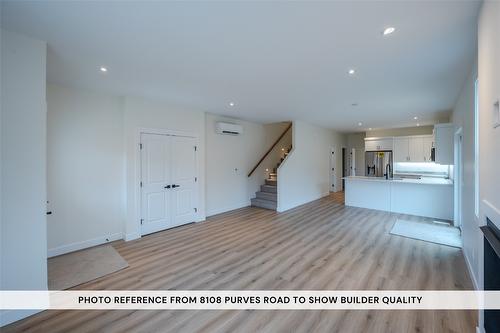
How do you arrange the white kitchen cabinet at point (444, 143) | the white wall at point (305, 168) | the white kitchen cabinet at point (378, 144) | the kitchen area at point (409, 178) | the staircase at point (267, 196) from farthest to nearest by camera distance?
the white kitchen cabinet at point (378, 144) → the staircase at point (267, 196) → the white wall at point (305, 168) → the kitchen area at point (409, 178) → the white kitchen cabinet at point (444, 143)

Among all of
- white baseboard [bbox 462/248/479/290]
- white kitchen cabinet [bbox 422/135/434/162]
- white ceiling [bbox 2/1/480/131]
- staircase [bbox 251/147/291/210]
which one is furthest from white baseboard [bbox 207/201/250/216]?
white kitchen cabinet [bbox 422/135/434/162]

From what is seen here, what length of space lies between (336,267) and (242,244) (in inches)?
65.3

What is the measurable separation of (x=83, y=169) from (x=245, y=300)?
363cm

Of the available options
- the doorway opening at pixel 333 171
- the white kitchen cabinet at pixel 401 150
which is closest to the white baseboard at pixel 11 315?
the doorway opening at pixel 333 171

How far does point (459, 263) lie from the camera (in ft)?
10.3

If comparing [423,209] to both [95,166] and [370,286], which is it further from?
[95,166]

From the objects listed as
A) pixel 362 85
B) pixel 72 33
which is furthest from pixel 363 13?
pixel 72 33

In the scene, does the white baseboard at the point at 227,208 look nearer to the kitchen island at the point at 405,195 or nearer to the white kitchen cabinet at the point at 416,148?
the kitchen island at the point at 405,195

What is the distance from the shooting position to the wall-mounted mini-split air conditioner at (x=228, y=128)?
233 inches

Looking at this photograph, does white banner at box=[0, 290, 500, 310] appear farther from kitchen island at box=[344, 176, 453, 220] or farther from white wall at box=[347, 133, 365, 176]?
white wall at box=[347, 133, 365, 176]

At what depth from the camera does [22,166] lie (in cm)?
215

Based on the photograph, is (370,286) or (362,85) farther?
(362,85)

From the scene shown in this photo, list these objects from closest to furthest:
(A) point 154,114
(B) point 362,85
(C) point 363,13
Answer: (C) point 363,13 → (B) point 362,85 → (A) point 154,114

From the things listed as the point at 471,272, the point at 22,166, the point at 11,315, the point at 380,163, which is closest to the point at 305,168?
the point at 380,163
